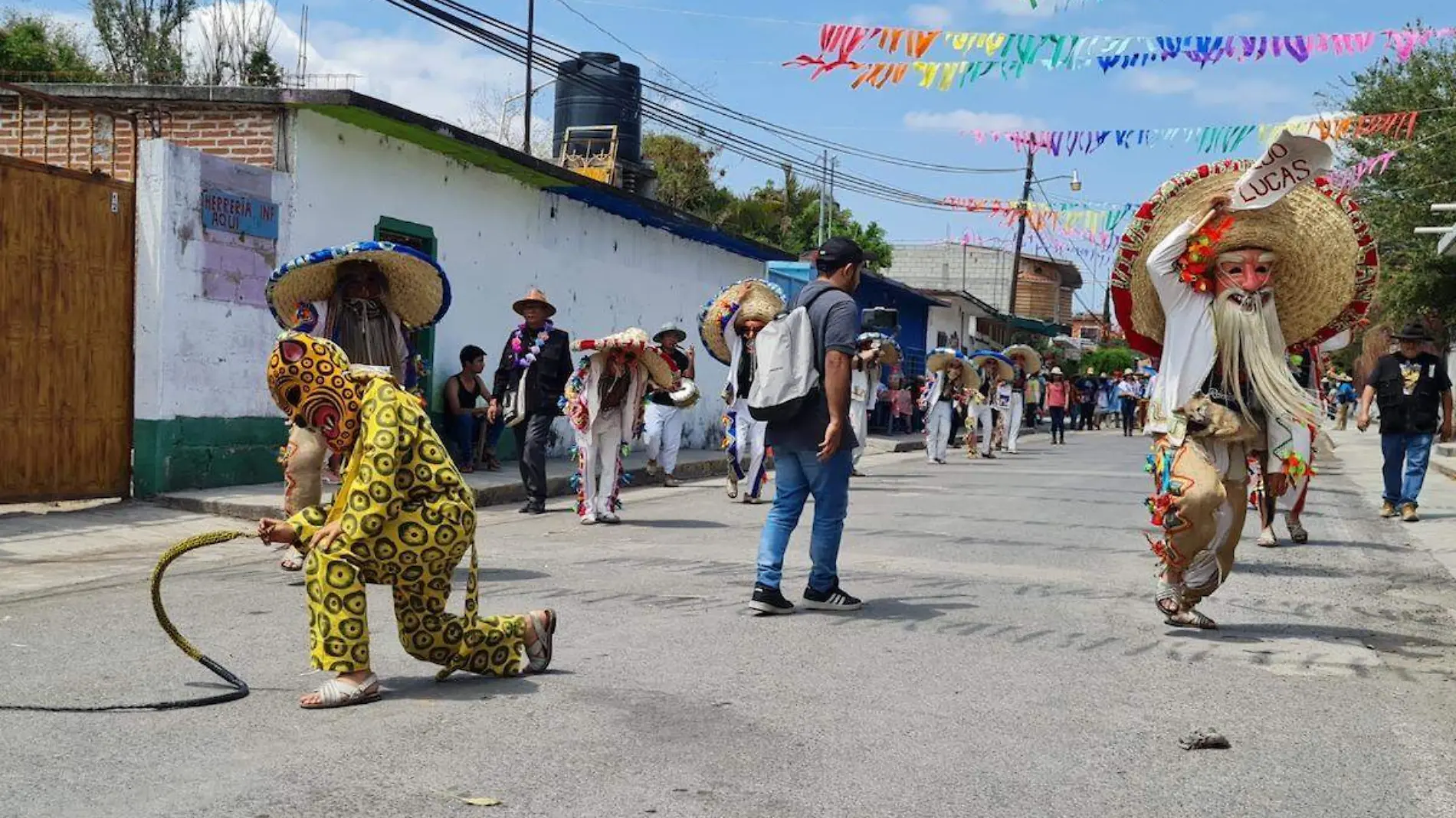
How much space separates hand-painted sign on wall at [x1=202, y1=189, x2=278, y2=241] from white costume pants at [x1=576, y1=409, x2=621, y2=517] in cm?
370

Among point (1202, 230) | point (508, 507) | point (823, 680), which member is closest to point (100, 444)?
point (508, 507)

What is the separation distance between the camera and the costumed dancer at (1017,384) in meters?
27.5

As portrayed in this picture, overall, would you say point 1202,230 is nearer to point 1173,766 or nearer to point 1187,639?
point 1187,639

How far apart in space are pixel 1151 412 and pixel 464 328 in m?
11.2

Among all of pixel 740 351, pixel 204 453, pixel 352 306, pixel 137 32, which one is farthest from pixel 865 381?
pixel 137 32

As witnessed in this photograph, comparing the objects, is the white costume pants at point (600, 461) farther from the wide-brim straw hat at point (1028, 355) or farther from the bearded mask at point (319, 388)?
the wide-brim straw hat at point (1028, 355)

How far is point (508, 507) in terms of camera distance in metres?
13.6

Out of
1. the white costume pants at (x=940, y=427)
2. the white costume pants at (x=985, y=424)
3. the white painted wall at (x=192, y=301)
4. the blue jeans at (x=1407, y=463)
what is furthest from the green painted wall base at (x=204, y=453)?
the white costume pants at (x=985, y=424)

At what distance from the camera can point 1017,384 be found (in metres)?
27.9

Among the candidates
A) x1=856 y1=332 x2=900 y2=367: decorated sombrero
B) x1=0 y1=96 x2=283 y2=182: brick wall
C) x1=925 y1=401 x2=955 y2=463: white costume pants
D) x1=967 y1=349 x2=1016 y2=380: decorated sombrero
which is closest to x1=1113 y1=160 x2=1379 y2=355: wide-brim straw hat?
x1=0 y1=96 x2=283 y2=182: brick wall

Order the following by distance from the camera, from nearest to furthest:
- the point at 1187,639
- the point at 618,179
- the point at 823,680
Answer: the point at 823,680
the point at 1187,639
the point at 618,179

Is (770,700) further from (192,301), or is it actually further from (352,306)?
(192,301)

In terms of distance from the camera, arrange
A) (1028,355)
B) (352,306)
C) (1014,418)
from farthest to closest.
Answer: (1028,355) → (1014,418) → (352,306)

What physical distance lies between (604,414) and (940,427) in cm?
1220
